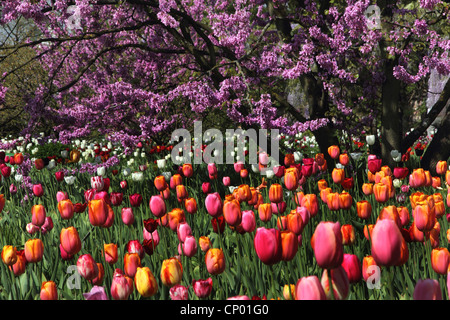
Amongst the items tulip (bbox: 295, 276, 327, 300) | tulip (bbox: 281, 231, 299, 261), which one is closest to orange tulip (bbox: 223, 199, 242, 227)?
tulip (bbox: 281, 231, 299, 261)

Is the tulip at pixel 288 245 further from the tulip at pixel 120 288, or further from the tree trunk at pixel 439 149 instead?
the tree trunk at pixel 439 149

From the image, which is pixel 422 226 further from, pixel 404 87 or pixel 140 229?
pixel 404 87

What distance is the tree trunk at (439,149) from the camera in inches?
201

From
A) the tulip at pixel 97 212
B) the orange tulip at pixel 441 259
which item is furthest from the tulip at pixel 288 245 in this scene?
the tulip at pixel 97 212

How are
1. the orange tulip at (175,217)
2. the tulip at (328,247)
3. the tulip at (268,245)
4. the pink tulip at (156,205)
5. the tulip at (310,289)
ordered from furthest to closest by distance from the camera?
1. the pink tulip at (156,205)
2. the orange tulip at (175,217)
3. the tulip at (268,245)
4. the tulip at (328,247)
5. the tulip at (310,289)

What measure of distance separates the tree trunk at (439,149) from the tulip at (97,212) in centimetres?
412

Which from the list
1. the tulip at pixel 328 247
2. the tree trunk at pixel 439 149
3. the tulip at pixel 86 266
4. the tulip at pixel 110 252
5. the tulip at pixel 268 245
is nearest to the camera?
the tulip at pixel 328 247

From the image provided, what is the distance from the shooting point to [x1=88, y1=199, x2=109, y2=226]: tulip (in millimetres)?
2363

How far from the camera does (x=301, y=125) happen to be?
15.9ft

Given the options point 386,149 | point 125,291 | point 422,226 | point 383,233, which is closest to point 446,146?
point 386,149

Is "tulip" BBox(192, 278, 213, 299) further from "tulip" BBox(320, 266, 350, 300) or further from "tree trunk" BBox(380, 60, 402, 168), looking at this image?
"tree trunk" BBox(380, 60, 402, 168)

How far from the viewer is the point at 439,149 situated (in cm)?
512

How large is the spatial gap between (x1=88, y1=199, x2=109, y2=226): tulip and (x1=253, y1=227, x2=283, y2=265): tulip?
1.11 metres

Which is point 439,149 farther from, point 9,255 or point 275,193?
point 9,255
